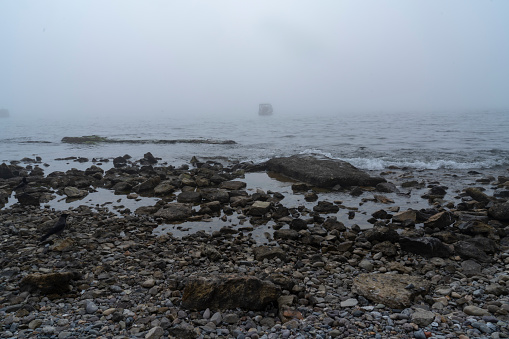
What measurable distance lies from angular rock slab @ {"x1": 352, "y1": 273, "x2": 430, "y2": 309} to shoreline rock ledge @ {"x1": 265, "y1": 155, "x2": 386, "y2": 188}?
7037 mm

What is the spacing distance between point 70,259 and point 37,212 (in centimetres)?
415

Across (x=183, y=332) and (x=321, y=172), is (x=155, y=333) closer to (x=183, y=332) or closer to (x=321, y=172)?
(x=183, y=332)

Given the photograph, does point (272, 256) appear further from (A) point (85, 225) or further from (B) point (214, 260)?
(A) point (85, 225)

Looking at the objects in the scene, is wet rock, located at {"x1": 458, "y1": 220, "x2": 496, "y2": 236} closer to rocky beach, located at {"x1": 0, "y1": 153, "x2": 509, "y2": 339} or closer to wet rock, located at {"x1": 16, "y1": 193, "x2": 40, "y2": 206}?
rocky beach, located at {"x1": 0, "y1": 153, "x2": 509, "y2": 339}

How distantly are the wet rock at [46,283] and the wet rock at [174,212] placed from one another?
3709 mm

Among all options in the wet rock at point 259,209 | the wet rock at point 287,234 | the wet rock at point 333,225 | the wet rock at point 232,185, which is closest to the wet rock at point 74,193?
the wet rock at point 232,185

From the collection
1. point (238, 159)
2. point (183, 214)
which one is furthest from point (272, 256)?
point (238, 159)

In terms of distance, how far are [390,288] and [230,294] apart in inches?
93.7

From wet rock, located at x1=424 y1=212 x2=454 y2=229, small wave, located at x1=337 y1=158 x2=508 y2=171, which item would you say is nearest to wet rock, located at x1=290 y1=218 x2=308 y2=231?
wet rock, located at x1=424 y1=212 x2=454 y2=229

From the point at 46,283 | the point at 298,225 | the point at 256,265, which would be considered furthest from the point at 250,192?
the point at 46,283

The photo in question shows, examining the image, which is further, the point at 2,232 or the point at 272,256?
the point at 2,232

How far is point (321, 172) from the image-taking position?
12977 millimetres

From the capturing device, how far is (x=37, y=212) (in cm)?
931

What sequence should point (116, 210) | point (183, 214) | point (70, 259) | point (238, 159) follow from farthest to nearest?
1. point (238, 159)
2. point (116, 210)
3. point (183, 214)
4. point (70, 259)
